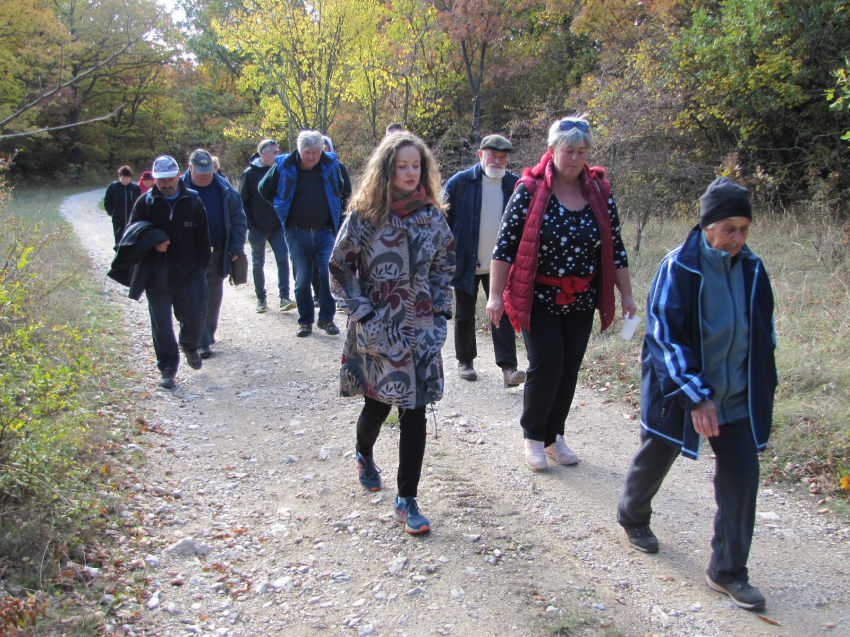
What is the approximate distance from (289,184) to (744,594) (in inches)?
235

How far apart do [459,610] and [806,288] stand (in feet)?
20.7

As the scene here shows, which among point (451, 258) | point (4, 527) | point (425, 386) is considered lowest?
point (4, 527)

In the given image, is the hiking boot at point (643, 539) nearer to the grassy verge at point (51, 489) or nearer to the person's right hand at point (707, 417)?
the person's right hand at point (707, 417)

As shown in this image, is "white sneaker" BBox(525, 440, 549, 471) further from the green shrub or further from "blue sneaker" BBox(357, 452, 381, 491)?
the green shrub

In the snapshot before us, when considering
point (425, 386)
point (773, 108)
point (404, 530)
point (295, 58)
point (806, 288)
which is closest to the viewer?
point (425, 386)

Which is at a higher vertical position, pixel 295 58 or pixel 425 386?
pixel 295 58

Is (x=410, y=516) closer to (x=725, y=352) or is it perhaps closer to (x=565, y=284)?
(x=565, y=284)

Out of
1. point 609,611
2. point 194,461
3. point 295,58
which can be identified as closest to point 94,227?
point 295,58

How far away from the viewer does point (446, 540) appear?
353cm

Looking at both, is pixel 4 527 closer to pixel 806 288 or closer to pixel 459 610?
pixel 459 610

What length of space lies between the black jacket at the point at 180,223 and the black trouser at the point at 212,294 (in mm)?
813

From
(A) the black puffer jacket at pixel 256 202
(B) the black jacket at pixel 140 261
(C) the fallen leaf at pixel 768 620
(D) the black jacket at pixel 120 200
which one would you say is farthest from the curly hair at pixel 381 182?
(D) the black jacket at pixel 120 200

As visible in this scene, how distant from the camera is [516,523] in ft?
12.2

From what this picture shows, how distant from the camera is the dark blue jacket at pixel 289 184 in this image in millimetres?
7328
